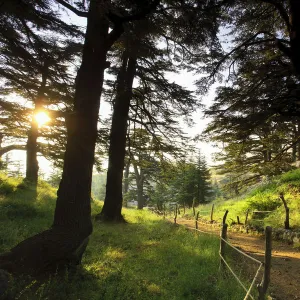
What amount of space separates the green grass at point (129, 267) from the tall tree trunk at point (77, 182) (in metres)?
0.45

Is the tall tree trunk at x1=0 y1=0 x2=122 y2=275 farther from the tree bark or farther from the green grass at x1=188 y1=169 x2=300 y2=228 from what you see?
the tree bark

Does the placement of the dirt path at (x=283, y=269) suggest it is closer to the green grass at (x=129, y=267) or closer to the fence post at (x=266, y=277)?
the green grass at (x=129, y=267)

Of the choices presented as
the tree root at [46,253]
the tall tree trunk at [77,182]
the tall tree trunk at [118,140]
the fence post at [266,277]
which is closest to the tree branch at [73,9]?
the tall tree trunk at [77,182]

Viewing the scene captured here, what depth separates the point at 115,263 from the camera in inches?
248

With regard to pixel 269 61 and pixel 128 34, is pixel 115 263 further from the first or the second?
pixel 269 61

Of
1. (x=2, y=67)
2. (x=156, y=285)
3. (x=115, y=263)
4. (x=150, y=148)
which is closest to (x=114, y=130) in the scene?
(x=150, y=148)

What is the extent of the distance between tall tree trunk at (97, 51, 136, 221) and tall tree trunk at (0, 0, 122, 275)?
5.84 metres

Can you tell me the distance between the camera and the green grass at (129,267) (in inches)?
180

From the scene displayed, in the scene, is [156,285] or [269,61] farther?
Answer: [269,61]

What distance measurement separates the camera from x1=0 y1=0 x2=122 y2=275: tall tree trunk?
200 inches

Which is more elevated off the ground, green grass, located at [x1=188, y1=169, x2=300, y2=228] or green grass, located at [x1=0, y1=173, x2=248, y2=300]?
green grass, located at [x1=188, y1=169, x2=300, y2=228]

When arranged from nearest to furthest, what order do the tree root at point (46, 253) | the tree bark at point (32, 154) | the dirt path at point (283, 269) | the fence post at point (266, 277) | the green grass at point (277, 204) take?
the fence post at point (266, 277), the tree root at point (46, 253), the dirt path at point (283, 269), the green grass at point (277, 204), the tree bark at point (32, 154)

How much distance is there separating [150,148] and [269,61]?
7.20 meters

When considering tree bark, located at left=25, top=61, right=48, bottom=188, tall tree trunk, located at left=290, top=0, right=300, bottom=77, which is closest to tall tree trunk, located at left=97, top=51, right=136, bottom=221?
tree bark, located at left=25, top=61, right=48, bottom=188
